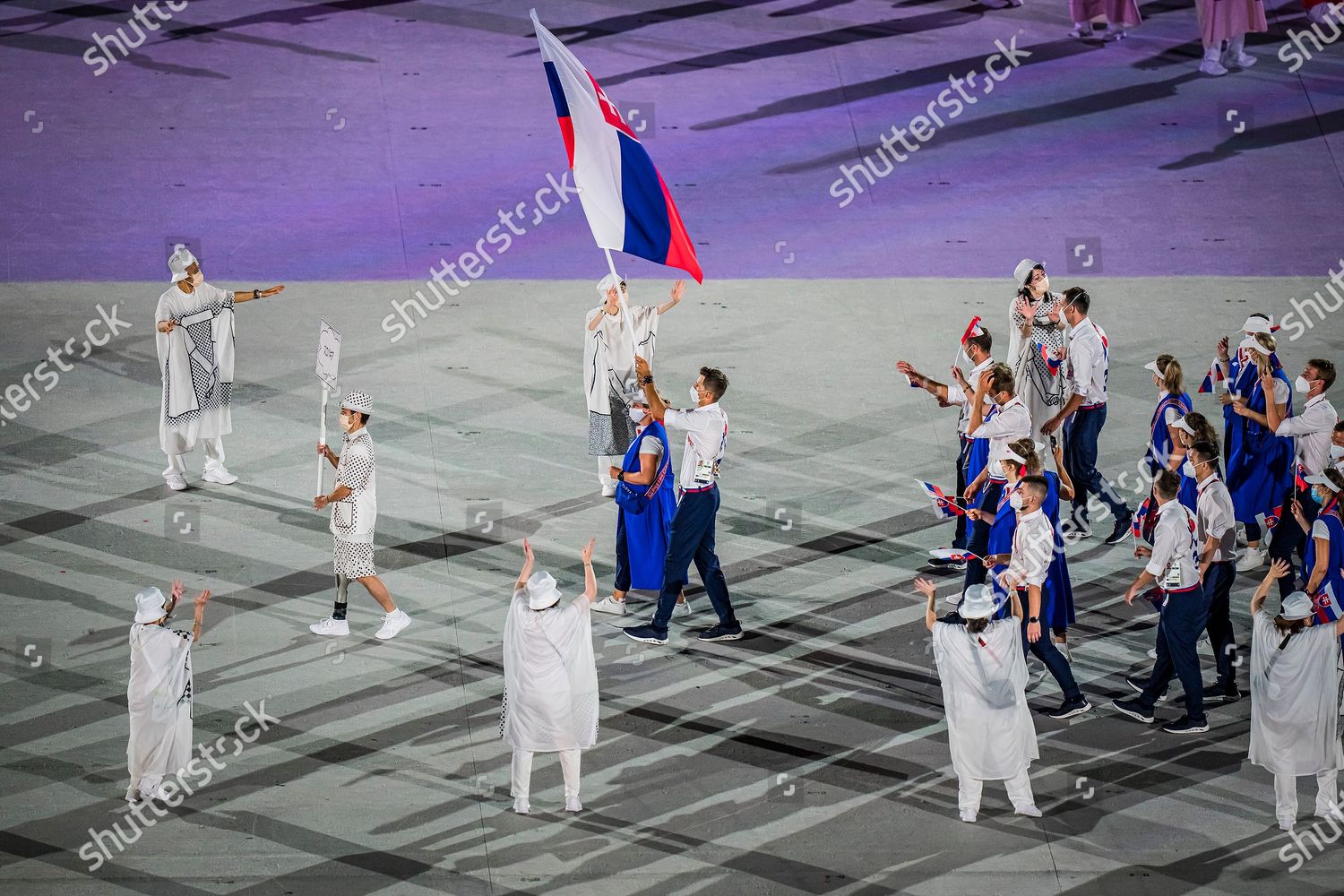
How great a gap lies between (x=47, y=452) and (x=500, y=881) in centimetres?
691

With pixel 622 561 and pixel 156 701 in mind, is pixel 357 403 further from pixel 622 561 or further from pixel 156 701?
pixel 156 701

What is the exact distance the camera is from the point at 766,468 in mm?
14664

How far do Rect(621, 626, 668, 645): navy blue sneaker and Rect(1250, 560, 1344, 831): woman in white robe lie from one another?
3.85 meters

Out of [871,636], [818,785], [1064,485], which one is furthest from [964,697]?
[1064,485]

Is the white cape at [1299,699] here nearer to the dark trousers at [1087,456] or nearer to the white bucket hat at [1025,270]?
the dark trousers at [1087,456]

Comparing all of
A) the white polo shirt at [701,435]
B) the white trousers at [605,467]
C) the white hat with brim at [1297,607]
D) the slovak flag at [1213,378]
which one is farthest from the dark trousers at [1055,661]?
the white trousers at [605,467]

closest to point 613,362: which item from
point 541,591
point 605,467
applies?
point 605,467

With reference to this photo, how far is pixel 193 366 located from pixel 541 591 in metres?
5.24

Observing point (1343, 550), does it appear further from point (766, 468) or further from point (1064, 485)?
point (766, 468)

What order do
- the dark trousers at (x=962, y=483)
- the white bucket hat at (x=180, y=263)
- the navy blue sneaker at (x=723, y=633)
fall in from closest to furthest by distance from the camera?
the navy blue sneaker at (x=723, y=633) → the dark trousers at (x=962, y=483) → the white bucket hat at (x=180, y=263)

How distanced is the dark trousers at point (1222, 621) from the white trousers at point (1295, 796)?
1344 millimetres

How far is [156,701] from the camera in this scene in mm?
9977

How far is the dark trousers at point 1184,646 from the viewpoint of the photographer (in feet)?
35.6

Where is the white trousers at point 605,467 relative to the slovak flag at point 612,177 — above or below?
below
